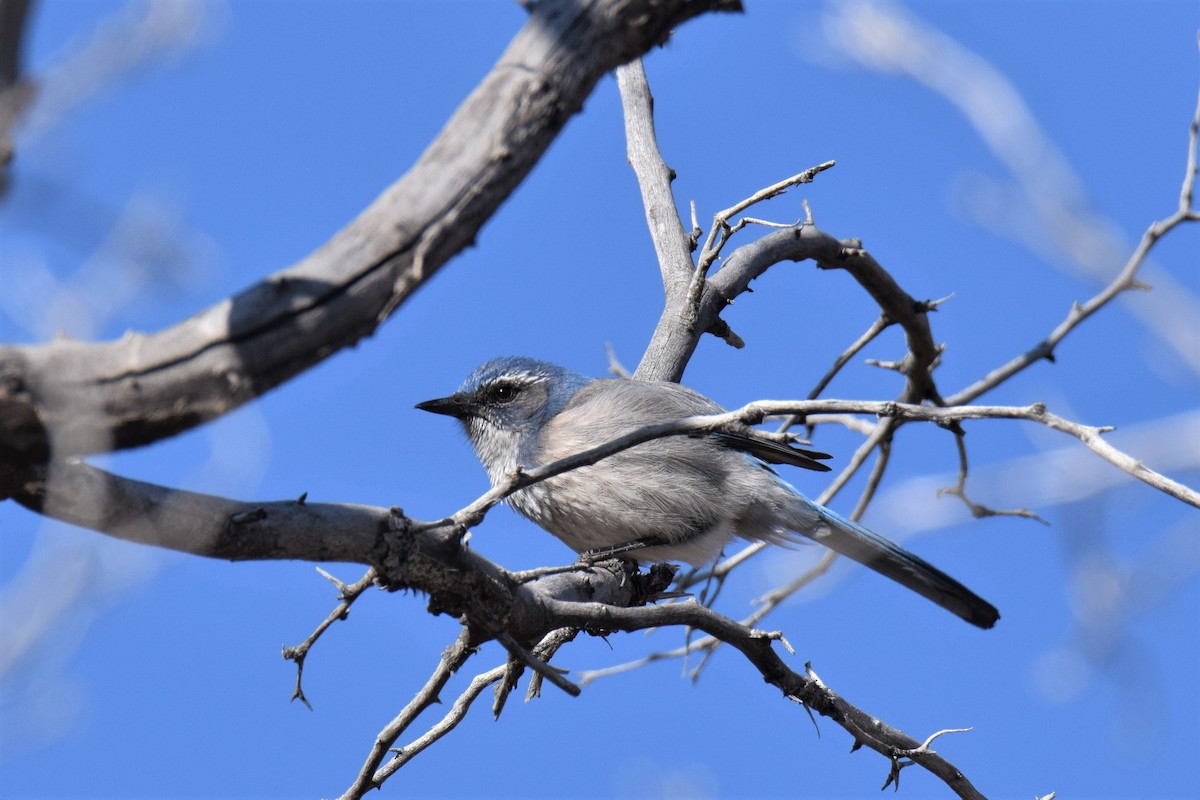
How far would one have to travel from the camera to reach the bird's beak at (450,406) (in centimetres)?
614

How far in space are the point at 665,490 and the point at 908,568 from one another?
4.38 feet

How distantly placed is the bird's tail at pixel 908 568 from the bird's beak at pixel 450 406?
6.35 feet

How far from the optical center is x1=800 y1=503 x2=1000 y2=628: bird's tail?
5492 millimetres

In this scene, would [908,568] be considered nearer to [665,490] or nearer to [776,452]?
[776,452]

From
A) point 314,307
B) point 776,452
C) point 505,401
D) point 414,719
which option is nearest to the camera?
point 314,307

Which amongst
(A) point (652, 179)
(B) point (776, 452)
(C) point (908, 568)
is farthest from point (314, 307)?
(A) point (652, 179)

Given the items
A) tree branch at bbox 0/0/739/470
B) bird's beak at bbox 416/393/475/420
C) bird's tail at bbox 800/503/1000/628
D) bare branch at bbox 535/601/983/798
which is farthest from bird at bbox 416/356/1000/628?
tree branch at bbox 0/0/739/470

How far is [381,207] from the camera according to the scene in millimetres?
2369

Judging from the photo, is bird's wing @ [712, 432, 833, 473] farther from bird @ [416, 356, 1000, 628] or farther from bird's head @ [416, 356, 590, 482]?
bird's head @ [416, 356, 590, 482]

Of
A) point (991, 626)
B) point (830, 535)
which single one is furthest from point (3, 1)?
point (991, 626)

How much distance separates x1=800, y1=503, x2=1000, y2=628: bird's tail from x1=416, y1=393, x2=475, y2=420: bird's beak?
193 centimetres

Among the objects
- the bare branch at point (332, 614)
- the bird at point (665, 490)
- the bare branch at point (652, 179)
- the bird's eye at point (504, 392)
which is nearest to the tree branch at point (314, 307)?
the bare branch at point (332, 614)

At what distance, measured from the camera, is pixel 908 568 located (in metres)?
5.53

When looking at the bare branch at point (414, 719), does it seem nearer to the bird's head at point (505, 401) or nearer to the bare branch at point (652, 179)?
the bird's head at point (505, 401)
